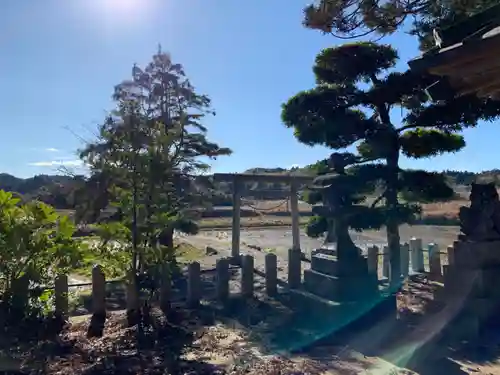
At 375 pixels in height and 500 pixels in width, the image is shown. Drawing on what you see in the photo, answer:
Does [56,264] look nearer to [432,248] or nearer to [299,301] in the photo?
[299,301]

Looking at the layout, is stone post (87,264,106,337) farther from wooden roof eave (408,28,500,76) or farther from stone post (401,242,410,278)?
stone post (401,242,410,278)

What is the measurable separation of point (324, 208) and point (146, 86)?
863cm

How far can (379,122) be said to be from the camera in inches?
339

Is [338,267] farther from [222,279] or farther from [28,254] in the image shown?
[28,254]

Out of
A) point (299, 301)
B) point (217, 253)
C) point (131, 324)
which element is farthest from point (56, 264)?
point (217, 253)

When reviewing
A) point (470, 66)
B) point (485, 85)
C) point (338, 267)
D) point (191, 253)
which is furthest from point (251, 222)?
point (470, 66)

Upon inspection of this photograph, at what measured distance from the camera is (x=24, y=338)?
500 cm

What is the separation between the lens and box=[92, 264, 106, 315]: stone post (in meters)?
6.30

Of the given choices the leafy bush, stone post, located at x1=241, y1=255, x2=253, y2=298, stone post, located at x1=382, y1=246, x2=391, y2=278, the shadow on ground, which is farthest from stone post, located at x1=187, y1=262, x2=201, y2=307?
stone post, located at x1=382, y1=246, x2=391, y2=278

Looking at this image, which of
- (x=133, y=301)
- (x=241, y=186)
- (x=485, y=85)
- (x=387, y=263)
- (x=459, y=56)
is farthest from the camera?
(x=241, y=186)

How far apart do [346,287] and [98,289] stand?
353cm

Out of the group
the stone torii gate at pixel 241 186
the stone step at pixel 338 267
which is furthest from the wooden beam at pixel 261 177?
the stone step at pixel 338 267

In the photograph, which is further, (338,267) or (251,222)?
(251,222)

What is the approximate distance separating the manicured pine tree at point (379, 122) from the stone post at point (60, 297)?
14.7ft
